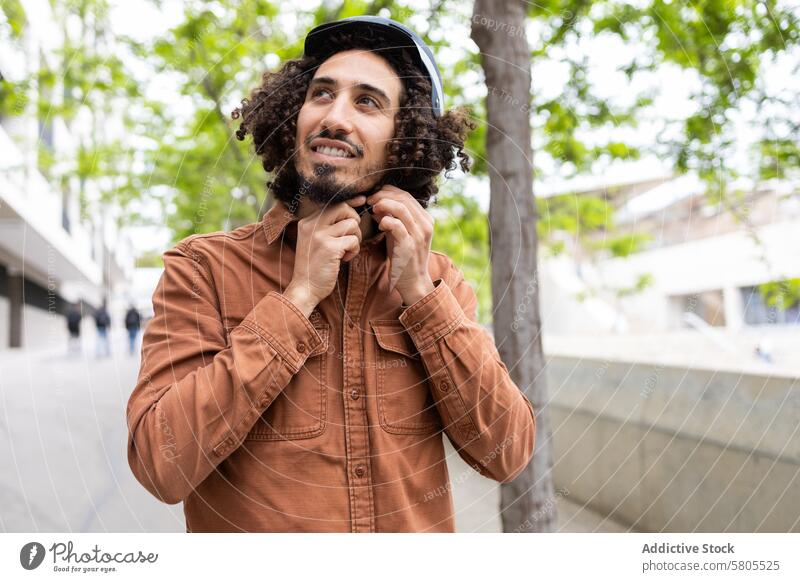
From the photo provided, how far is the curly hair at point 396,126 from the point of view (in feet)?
5.46

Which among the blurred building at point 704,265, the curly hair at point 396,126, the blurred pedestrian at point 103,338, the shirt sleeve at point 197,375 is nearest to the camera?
the shirt sleeve at point 197,375

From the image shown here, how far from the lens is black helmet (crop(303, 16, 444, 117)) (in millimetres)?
1611

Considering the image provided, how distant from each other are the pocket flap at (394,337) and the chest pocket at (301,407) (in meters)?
0.13

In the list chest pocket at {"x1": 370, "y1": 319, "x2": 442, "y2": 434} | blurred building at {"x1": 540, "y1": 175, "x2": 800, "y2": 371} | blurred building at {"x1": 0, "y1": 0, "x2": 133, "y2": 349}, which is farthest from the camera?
blurred building at {"x1": 540, "y1": 175, "x2": 800, "y2": 371}

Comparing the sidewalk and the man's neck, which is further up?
the man's neck

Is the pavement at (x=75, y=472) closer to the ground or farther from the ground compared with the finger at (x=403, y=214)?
closer to the ground

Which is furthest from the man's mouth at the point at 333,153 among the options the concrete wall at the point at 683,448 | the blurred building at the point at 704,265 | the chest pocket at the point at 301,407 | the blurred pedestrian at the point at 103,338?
the blurred pedestrian at the point at 103,338

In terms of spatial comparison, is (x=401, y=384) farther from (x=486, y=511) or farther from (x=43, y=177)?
(x=486, y=511)

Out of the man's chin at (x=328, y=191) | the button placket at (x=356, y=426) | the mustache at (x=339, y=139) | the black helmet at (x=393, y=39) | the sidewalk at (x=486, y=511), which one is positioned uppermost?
the black helmet at (x=393, y=39)

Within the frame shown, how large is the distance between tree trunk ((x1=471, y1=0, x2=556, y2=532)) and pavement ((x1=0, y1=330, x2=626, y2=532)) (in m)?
0.33

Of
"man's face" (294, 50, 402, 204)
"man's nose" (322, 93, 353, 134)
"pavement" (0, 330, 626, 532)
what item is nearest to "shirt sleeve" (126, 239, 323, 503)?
"man's face" (294, 50, 402, 204)

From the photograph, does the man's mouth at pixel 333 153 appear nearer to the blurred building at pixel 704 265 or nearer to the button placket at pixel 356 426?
the button placket at pixel 356 426

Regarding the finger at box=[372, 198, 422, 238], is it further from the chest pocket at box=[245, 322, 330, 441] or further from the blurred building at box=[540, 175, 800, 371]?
the blurred building at box=[540, 175, 800, 371]
